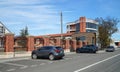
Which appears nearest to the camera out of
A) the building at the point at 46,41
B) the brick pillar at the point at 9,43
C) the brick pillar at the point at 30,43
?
the brick pillar at the point at 9,43

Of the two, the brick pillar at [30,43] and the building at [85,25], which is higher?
the building at [85,25]

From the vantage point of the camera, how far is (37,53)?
33906mm

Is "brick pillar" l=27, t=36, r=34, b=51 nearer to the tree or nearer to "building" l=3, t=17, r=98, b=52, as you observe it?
"building" l=3, t=17, r=98, b=52

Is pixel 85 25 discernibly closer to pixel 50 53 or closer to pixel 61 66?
pixel 50 53

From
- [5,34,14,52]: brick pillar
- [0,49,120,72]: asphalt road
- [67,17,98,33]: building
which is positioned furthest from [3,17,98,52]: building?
[67,17,98,33]: building

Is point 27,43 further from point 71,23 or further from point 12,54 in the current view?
point 71,23

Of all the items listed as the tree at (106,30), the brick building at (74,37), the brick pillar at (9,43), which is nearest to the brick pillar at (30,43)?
the brick building at (74,37)

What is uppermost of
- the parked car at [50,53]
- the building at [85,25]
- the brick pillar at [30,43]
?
the building at [85,25]

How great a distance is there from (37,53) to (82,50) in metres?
25.2

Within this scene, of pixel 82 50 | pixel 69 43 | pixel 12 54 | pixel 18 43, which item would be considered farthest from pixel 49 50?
pixel 69 43

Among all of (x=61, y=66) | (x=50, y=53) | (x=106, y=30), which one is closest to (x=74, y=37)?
(x=106, y=30)

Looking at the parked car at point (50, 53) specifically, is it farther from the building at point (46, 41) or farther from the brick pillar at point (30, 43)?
the brick pillar at point (30, 43)

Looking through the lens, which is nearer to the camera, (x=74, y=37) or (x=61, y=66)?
(x=61, y=66)

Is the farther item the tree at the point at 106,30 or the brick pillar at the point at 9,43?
the tree at the point at 106,30
